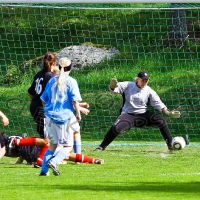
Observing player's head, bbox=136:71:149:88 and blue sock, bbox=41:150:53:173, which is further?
player's head, bbox=136:71:149:88

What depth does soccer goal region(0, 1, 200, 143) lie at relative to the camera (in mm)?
21203

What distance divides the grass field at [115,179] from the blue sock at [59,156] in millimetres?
232

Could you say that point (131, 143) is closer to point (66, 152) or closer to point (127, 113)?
point (127, 113)

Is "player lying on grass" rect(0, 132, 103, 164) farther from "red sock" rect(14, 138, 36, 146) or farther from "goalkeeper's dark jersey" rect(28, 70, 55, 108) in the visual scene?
"goalkeeper's dark jersey" rect(28, 70, 55, 108)

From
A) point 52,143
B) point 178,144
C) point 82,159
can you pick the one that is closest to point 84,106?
point 82,159

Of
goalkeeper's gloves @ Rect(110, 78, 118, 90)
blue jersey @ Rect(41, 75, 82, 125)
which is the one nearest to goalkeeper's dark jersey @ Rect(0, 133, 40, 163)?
blue jersey @ Rect(41, 75, 82, 125)

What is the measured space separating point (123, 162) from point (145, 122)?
2.00 metres

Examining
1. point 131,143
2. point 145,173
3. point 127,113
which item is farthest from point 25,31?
point 145,173

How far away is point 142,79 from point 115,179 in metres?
4.34

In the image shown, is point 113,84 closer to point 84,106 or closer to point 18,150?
point 84,106

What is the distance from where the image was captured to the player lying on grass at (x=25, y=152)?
502 inches

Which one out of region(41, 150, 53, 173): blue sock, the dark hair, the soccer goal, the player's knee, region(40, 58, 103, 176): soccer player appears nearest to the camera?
region(41, 150, 53, 173): blue sock

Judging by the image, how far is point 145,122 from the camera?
50.6 ft

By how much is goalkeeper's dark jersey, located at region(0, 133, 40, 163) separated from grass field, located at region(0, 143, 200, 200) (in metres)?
0.17
